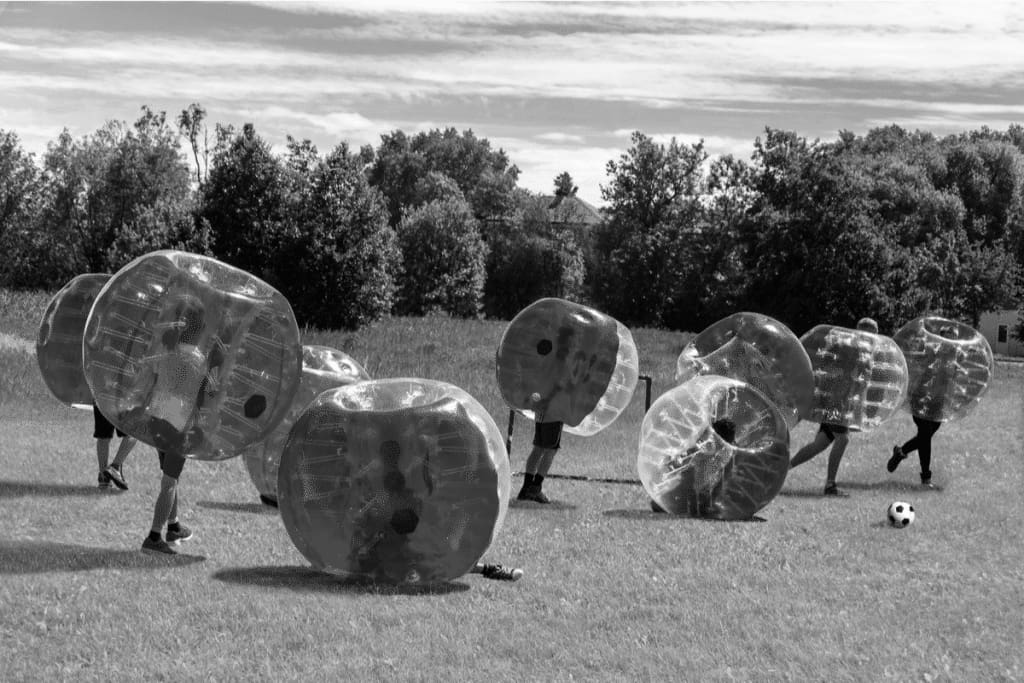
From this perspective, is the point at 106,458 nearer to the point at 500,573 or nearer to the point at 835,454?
the point at 500,573

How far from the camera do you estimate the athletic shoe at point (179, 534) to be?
12.8 m

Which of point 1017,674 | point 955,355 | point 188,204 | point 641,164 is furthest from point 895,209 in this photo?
point 1017,674

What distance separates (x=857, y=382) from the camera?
63.2 ft

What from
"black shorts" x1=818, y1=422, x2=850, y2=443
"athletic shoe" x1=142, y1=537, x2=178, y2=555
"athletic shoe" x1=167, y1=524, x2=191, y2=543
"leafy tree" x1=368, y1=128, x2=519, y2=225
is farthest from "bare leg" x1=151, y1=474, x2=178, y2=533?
"leafy tree" x1=368, y1=128, x2=519, y2=225

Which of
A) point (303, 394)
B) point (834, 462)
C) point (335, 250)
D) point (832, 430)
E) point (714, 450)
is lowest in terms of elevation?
point (335, 250)

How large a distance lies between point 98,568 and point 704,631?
5491 millimetres

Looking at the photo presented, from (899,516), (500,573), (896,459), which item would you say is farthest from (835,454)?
(500,573)

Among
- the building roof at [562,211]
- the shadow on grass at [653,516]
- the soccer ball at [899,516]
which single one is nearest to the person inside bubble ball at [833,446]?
the soccer ball at [899,516]

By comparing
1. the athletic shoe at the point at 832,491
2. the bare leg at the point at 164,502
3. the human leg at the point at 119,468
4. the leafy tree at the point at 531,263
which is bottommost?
the leafy tree at the point at 531,263

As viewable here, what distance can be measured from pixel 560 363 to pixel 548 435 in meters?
1.11

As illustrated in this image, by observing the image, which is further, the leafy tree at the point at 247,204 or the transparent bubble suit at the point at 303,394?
the leafy tree at the point at 247,204

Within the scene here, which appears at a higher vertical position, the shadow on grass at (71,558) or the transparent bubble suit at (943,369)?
the transparent bubble suit at (943,369)

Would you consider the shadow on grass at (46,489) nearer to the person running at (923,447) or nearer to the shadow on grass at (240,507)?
the shadow on grass at (240,507)

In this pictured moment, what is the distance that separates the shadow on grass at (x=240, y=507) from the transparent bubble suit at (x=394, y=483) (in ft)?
13.3
